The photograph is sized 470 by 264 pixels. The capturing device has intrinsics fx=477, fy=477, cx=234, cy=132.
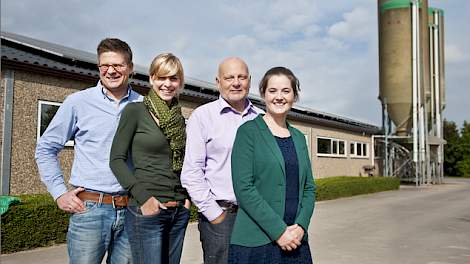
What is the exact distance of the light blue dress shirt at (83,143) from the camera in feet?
9.41

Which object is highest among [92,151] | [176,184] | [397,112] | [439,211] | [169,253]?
[397,112]

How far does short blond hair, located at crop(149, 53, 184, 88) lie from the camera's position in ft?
9.77

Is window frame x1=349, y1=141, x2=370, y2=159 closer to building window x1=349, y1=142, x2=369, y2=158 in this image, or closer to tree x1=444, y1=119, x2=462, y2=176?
building window x1=349, y1=142, x2=369, y2=158

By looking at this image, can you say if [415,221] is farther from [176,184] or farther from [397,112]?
[397,112]

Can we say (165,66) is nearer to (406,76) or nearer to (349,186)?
(349,186)

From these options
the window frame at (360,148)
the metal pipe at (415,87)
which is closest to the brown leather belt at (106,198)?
the window frame at (360,148)

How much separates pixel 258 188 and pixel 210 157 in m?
0.51

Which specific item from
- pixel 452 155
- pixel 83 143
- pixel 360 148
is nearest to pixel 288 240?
pixel 83 143

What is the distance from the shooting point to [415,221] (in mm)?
11945

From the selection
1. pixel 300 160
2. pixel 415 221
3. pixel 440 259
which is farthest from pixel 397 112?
pixel 300 160

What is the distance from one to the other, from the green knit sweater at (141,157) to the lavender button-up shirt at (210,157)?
14 centimetres

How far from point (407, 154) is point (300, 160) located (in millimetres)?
31064

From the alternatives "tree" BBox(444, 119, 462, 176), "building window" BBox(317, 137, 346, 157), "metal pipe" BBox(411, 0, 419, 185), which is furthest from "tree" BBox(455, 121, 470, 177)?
"building window" BBox(317, 137, 346, 157)

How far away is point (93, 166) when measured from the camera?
2910 millimetres
